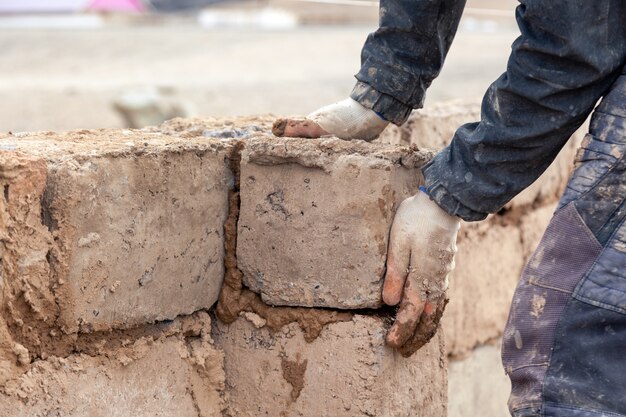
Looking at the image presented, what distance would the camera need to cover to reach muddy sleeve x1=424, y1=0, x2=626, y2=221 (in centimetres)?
194

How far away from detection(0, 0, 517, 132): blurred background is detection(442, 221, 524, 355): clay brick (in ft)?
15.5

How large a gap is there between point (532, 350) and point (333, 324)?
0.65 meters

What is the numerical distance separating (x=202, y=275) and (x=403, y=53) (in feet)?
2.57

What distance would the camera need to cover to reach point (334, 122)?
2568 millimetres

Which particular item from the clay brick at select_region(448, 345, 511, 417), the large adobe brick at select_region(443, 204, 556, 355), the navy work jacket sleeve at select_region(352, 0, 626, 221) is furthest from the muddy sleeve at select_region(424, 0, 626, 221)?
the clay brick at select_region(448, 345, 511, 417)

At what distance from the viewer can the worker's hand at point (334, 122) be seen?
8.41ft

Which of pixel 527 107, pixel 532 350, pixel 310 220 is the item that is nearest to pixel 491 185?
pixel 527 107

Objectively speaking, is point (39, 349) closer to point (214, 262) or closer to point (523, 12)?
point (214, 262)

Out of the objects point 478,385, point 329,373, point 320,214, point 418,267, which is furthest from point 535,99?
point 478,385

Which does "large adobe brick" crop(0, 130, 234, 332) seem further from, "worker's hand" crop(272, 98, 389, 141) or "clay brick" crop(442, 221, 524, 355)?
"clay brick" crop(442, 221, 524, 355)

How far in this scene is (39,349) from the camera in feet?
7.33

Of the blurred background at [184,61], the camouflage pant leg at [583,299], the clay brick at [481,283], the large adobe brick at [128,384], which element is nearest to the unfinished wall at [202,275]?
the large adobe brick at [128,384]

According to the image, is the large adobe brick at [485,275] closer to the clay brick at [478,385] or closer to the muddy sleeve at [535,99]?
the clay brick at [478,385]

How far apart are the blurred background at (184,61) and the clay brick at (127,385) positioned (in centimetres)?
615
